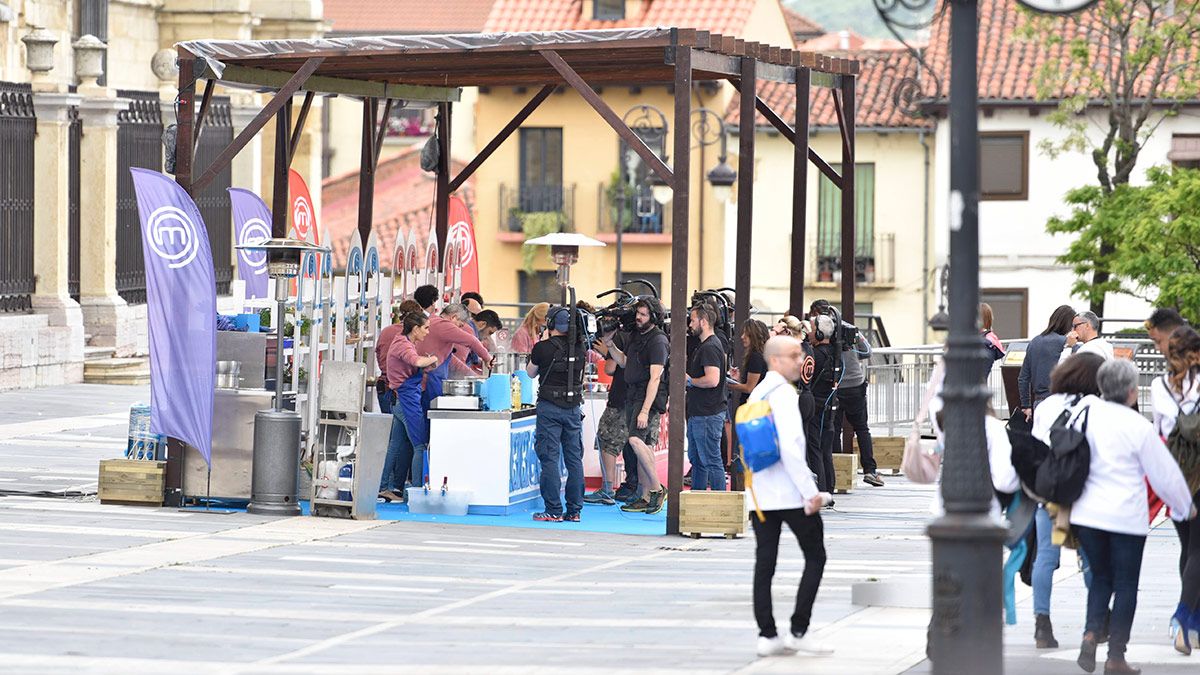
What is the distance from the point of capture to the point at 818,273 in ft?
164

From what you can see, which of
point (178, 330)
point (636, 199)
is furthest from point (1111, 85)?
point (178, 330)

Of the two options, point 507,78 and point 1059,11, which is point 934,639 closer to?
point 1059,11

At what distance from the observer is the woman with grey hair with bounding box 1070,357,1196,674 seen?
10.5 meters

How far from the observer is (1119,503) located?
10492 millimetres

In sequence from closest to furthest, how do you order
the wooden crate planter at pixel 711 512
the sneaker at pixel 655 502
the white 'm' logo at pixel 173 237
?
the wooden crate planter at pixel 711 512 < the white 'm' logo at pixel 173 237 < the sneaker at pixel 655 502

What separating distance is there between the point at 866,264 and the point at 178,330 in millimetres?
34232

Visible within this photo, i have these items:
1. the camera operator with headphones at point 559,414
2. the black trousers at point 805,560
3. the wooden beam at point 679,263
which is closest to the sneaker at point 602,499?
the camera operator with headphones at point 559,414

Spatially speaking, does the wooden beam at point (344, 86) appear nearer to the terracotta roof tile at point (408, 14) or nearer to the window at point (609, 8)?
the window at point (609, 8)

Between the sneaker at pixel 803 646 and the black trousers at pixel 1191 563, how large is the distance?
6.30 ft

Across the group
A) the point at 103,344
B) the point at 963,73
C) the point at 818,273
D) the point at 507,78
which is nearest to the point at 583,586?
the point at 963,73

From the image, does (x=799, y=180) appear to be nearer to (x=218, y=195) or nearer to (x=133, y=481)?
(x=133, y=481)

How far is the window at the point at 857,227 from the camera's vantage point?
4894 centimetres

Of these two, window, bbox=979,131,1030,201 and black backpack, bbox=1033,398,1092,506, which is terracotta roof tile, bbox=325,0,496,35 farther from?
black backpack, bbox=1033,398,1092,506

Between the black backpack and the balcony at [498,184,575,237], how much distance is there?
40.7 metres
